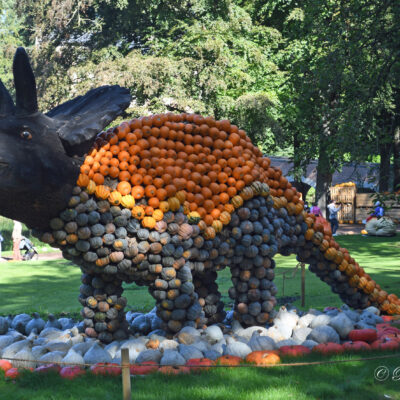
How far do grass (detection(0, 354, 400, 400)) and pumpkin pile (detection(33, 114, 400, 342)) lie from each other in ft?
3.08

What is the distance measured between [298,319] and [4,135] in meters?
3.49

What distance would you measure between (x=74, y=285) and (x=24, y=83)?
24.1 ft

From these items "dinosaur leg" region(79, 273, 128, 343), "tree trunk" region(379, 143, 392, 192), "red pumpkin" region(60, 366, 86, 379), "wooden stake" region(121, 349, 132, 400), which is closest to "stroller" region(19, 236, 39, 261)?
"tree trunk" region(379, 143, 392, 192)

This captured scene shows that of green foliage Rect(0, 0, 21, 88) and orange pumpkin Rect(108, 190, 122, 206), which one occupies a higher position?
green foliage Rect(0, 0, 21, 88)

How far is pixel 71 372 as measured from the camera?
4586 millimetres

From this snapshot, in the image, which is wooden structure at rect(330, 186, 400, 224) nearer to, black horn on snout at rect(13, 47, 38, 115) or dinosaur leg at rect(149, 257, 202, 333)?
dinosaur leg at rect(149, 257, 202, 333)

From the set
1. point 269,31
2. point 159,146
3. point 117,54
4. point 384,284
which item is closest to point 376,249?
point 384,284

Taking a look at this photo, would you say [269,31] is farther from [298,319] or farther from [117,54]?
[298,319]

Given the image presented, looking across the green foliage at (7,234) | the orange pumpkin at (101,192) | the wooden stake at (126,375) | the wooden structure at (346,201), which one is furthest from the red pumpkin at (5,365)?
the wooden structure at (346,201)

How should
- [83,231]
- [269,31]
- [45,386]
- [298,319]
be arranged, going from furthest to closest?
[269,31]
[298,319]
[83,231]
[45,386]

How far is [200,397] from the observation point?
4090 millimetres

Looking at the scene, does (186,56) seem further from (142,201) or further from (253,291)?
(142,201)

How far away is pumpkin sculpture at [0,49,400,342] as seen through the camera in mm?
4648

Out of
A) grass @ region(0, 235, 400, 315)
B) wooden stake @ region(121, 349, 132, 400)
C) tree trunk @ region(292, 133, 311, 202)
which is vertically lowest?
grass @ region(0, 235, 400, 315)
